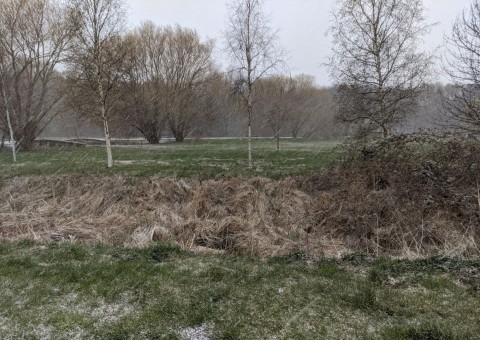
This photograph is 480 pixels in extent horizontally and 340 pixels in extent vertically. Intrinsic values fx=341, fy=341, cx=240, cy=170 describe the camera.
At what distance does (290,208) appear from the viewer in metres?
9.28

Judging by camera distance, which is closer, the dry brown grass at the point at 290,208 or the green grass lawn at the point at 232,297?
the green grass lawn at the point at 232,297

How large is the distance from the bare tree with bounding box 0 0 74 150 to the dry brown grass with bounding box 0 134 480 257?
16.7 m

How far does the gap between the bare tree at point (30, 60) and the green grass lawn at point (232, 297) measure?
22821mm

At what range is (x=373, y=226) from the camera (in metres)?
7.72

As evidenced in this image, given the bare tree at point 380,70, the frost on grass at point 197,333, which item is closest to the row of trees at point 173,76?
the bare tree at point 380,70

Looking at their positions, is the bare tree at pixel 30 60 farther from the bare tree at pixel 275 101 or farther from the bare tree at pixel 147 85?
the bare tree at pixel 275 101

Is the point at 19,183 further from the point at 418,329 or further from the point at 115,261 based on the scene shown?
the point at 418,329

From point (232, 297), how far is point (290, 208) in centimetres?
542

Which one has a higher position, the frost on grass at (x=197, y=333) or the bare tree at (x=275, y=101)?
the bare tree at (x=275, y=101)

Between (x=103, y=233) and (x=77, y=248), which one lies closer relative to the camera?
(x=77, y=248)

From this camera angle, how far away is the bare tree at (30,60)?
23203 millimetres

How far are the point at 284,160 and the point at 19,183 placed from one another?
10096 mm

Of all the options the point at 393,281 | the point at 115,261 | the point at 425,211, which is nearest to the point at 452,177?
the point at 425,211

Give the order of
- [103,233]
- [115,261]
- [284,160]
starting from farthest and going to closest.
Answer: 1. [284,160]
2. [103,233]
3. [115,261]
